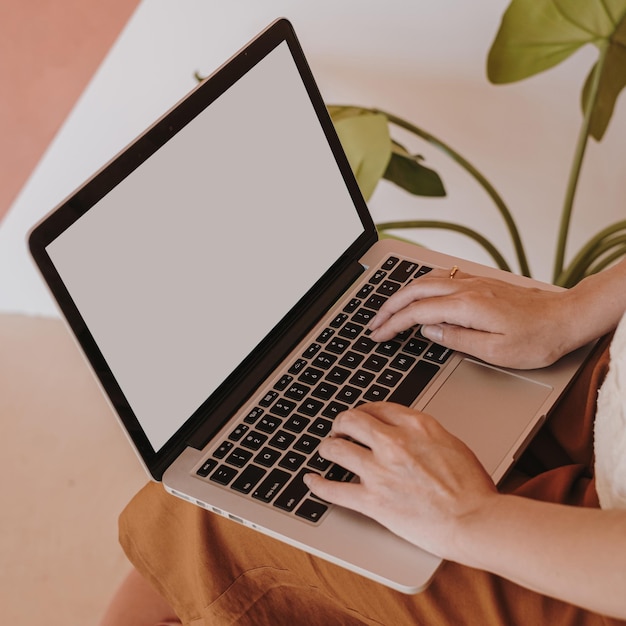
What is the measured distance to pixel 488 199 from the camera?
1.59m

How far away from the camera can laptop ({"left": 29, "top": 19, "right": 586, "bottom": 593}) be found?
73 cm

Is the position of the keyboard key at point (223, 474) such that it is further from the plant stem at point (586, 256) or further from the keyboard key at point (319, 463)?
the plant stem at point (586, 256)

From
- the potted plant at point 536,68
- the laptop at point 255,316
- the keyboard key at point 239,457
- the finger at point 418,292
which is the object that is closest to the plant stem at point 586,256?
the potted plant at point 536,68

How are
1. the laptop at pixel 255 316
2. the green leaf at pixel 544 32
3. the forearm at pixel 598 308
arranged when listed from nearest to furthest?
the laptop at pixel 255 316
the forearm at pixel 598 308
the green leaf at pixel 544 32

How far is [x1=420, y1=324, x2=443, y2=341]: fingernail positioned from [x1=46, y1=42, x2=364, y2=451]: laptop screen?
142 millimetres

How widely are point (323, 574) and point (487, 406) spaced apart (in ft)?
0.71

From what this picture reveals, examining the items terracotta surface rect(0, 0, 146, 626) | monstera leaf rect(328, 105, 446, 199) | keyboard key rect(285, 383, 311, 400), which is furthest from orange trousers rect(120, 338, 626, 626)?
terracotta surface rect(0, 0, 146, 626)

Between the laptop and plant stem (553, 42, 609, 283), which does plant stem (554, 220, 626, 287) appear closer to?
plant stem (553, 42, 609, 283)

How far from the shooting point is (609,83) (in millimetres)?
1259

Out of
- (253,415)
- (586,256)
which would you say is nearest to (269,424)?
(253,415)

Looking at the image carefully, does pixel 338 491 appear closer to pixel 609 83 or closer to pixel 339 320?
pixel 339 320

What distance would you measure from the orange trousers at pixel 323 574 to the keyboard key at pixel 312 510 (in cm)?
6

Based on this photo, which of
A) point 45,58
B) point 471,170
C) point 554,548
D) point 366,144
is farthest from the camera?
point 45,58

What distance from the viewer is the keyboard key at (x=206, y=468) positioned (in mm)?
787
